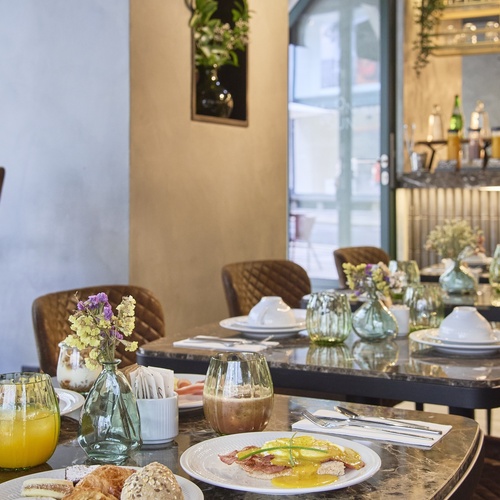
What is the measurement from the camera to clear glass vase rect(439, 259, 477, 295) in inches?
→ 138

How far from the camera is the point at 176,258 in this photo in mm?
4324

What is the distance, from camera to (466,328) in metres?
2.24

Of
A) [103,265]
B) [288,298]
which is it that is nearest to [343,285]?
[288,298]

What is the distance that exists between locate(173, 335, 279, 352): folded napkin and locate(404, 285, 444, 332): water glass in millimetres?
477

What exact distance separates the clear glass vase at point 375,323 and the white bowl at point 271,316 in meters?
0.21

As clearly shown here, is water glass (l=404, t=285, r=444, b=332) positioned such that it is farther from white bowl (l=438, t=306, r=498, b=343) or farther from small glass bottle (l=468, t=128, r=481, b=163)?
small glass bottle (l=468, t=128, r=481, b=163)

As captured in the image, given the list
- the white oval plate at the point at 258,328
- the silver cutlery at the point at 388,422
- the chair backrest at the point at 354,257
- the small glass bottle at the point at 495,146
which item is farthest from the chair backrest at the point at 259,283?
the small glass bottle at the point at 495,146

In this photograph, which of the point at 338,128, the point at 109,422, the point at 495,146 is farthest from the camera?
the point at 338,128

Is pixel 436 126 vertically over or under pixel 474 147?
over

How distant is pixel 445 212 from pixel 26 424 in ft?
20.0

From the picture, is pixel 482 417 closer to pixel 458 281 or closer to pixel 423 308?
pixel 458 281

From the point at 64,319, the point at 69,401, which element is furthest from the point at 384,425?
the point at 64,319

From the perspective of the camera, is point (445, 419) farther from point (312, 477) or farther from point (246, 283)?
point (246, 283)

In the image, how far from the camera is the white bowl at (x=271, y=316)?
250cm
